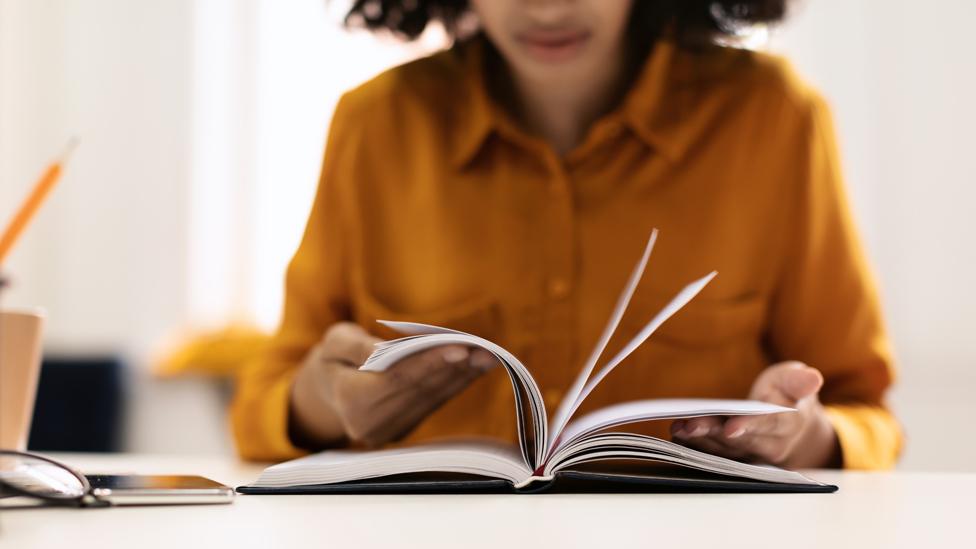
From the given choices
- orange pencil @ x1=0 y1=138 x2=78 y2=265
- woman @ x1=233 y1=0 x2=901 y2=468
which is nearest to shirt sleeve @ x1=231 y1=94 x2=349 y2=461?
woman @ x1=233 y1=0 x2=901 y2=468

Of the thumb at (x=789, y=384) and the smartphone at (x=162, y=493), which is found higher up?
the thumb at (x=789, y=384)

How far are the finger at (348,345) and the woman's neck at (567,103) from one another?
448mm

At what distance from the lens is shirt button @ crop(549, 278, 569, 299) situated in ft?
3.28

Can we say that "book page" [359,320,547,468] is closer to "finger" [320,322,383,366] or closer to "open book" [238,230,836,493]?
"open book" [238,230,836,493]

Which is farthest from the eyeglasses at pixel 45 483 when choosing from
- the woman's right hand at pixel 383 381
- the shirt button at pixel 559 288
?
the shirt button at pixel 559 288

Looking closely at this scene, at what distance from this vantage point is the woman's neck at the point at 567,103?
1107mm

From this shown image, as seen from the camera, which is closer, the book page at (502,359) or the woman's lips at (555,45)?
the book page at (502,359)

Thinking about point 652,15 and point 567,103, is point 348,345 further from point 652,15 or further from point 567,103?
point 652,15

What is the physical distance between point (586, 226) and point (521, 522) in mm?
598

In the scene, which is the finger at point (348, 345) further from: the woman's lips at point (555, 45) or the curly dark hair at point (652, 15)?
the curly dark hair at point (652, 15)

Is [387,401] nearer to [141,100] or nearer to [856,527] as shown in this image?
[856,527]

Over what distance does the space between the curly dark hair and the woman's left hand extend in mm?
570

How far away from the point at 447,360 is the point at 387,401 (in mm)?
115

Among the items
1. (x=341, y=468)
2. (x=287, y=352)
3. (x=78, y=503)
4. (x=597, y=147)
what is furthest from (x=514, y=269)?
(x=78, y=503)
